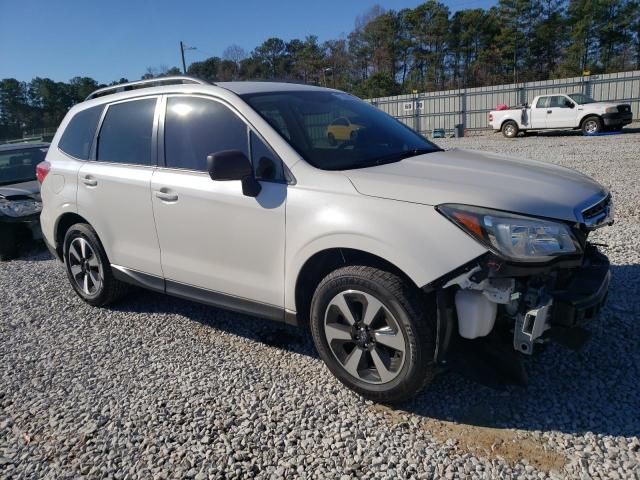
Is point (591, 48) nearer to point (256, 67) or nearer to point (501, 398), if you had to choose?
point (256, 67)

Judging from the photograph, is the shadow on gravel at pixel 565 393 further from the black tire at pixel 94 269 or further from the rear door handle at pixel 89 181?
the rear door handle at pixel 89 181

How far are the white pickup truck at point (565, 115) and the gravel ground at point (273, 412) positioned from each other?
18.9 metres

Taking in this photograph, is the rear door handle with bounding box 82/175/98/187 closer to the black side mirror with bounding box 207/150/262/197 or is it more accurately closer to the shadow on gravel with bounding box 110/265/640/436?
the black side mirror with bounding box 207/150/262/197

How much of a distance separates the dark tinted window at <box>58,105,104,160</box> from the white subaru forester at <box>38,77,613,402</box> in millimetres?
258

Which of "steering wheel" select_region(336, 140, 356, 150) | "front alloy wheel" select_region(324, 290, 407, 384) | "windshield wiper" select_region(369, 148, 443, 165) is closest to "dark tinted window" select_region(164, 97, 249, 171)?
"steering wheel" select_region(336, 140, 356, 150)

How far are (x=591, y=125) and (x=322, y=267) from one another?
2139 centimetres

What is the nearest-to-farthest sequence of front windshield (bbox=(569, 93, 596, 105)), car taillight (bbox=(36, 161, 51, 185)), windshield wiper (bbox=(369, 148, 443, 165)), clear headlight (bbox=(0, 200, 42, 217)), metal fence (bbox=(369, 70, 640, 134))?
windshield wiper (bbox=(369, 148, 443, 165))
car taillight (bbox=(36, 161, 51, 185))
clear headlight (bbox=(0, 200, 42, 217))
front windshield (bbox=(569, 93, 596, 105))
metal fence (bbox=(369, 70, 640, 134))

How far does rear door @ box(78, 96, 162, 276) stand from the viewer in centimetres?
385

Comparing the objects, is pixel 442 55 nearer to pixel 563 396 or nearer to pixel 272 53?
pixel 272 53

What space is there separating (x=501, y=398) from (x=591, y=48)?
Result: 5849cm

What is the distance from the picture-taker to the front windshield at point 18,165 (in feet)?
25.6

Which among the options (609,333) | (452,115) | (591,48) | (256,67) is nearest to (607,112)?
(452,115)

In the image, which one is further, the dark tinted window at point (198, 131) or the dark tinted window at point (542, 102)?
the dark tinted window at point (542, 102)

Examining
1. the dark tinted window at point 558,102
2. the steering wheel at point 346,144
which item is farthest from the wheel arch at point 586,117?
the steering wheel at point 346,144
